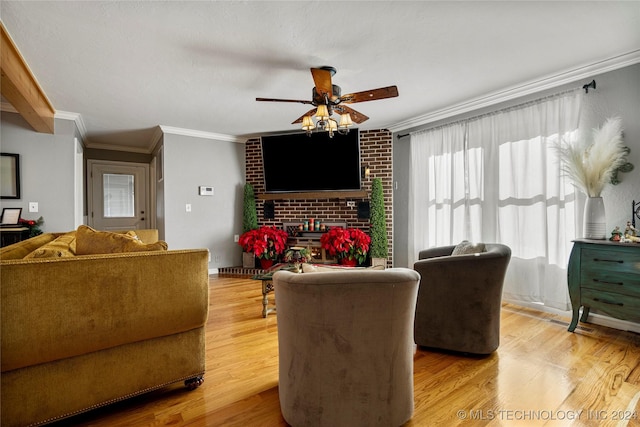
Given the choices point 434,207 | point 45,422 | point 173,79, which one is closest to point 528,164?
point 434,207

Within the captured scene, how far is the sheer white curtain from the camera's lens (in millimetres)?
3016

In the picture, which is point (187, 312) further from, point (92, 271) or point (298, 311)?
point (298, 311)

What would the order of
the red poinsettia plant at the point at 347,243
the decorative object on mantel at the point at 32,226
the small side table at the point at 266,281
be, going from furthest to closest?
the red poinsettia plant at the point at 347,243 → the decorative object on mantel at the point at 32,226 → the small side table at the point at 266,281

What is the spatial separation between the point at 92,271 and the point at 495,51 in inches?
123

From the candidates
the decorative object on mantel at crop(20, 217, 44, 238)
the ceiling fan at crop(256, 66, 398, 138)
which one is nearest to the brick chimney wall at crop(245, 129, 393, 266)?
the ceiling fan at crop(256, 66, 398, 138)

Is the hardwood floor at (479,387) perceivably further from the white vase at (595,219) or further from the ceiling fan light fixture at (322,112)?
the ceiling fan light fixture at (322,112)

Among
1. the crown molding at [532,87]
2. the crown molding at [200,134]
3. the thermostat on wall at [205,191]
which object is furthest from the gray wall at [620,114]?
the thermostat on wall at [205,191]

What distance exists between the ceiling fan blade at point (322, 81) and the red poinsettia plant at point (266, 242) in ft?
9.27

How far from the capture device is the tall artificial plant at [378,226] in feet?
15.7

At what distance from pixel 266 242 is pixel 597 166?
4017mm

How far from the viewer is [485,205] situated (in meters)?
3.62

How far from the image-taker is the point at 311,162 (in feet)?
16.3

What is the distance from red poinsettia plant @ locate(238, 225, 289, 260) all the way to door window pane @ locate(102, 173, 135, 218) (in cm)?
283

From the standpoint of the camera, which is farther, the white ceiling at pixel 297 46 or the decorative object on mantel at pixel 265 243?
the decorative object on mantel at pixel 265 243
